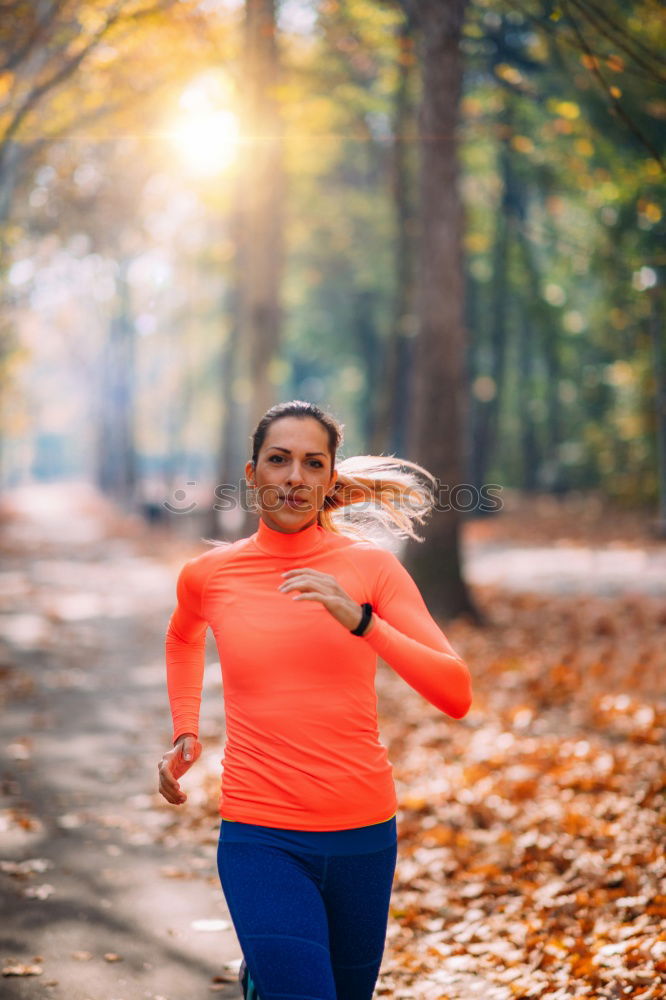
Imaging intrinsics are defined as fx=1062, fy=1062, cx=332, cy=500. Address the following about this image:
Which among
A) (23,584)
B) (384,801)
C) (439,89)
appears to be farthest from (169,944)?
(23,584)

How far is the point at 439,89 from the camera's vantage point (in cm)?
1281

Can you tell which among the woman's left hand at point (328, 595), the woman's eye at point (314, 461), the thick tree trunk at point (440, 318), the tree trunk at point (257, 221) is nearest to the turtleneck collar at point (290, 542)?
the woman's eye at point (314, 461)

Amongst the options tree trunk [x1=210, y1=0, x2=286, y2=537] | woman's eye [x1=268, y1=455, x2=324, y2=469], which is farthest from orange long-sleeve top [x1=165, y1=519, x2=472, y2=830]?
tree trunk [x1=210, y1=0, x2=286, y2=537]

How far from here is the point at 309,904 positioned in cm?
295

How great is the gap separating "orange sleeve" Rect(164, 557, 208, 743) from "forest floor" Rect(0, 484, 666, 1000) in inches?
73.3

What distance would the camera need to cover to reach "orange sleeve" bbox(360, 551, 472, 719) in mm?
2947

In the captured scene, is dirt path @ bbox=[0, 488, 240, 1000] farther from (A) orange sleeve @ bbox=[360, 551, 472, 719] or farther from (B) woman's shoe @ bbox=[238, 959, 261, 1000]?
(A) orange sleeve @ bbox=[360, 551, 472, 719]

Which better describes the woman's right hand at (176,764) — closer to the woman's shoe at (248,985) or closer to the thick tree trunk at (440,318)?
the woman's shoe at (248,985)

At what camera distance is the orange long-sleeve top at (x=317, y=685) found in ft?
9.95

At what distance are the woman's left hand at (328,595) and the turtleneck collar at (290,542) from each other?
1.18ft

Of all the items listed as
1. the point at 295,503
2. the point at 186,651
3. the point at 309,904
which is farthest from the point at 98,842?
the point at 295,503

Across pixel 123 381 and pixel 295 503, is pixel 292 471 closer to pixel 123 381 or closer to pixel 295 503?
pixel 295 503

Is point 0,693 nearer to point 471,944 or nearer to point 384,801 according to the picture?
point 471,944

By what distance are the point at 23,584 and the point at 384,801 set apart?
19.2 metres
